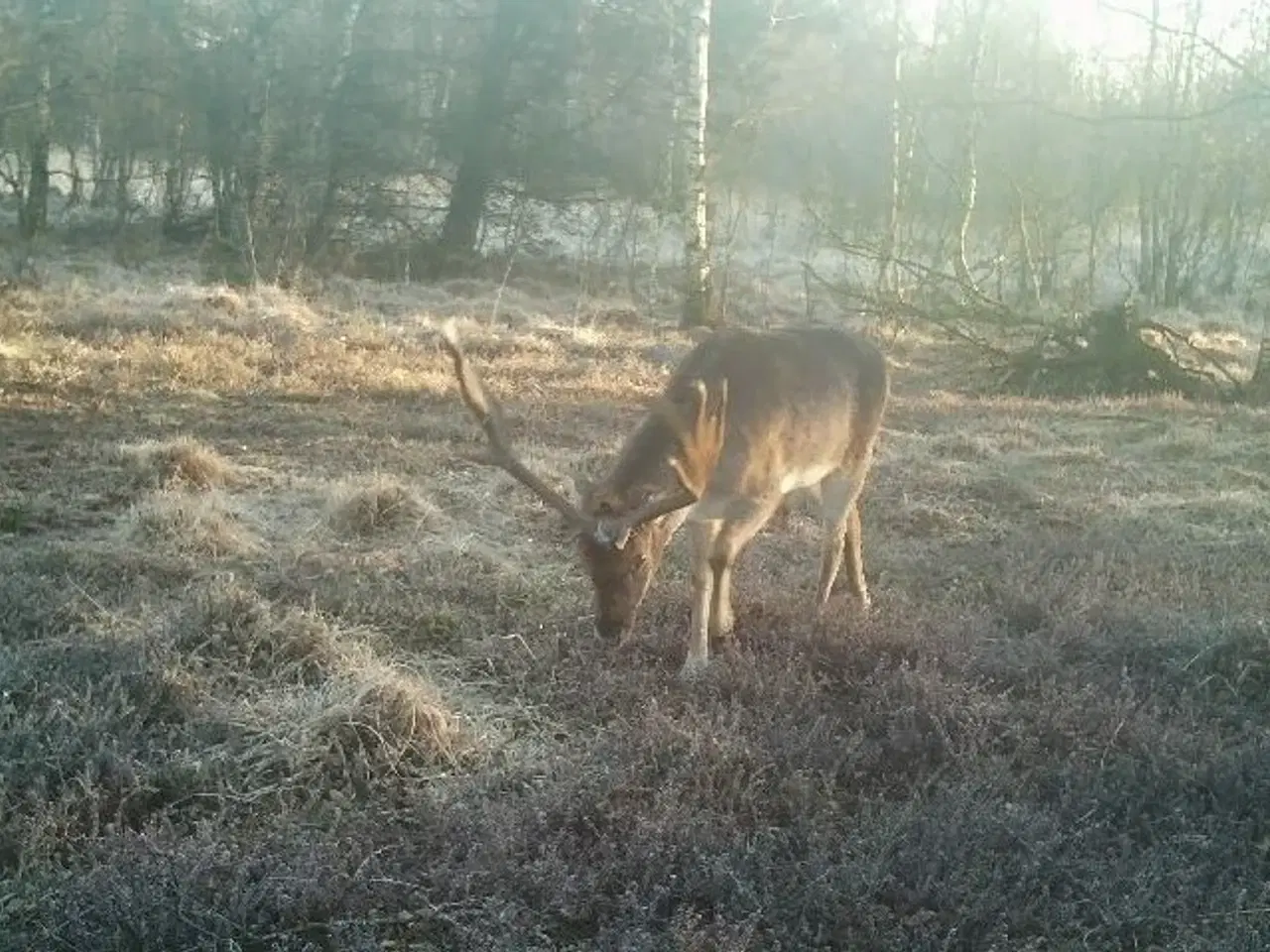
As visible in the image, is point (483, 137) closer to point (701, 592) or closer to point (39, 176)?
point (39, 176)

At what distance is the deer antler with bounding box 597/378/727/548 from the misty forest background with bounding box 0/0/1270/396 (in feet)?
41.6

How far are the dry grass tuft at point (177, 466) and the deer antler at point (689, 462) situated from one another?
4071 millimetres

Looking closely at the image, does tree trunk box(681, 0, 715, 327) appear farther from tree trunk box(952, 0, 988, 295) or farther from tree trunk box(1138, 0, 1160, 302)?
tree trunk box(1138, 0, 1160, 302)

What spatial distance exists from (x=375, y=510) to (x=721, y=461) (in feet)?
8.82

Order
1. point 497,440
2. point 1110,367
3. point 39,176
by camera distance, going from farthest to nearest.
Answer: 1. point 39,176
2. point 1110,367
3. point 497,440

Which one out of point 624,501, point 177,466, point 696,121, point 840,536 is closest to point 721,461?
point 624,501

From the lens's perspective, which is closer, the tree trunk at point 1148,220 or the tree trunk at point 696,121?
the tree trunk at point 696,121

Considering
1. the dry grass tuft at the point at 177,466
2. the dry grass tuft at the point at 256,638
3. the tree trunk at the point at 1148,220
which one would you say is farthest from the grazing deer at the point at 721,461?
the tree trunk at the point at 1148,220

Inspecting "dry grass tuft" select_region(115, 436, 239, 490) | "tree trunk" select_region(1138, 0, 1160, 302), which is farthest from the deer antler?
"tree trunk" select_region(1138, 0, 1160, 302)

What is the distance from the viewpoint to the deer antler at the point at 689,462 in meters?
5.98

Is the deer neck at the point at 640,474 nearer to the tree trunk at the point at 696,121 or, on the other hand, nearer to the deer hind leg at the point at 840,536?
the deer hind leg at the point at 840,536

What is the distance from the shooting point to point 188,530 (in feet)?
25.9

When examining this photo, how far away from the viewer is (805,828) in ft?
15.9

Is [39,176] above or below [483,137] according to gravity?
below
